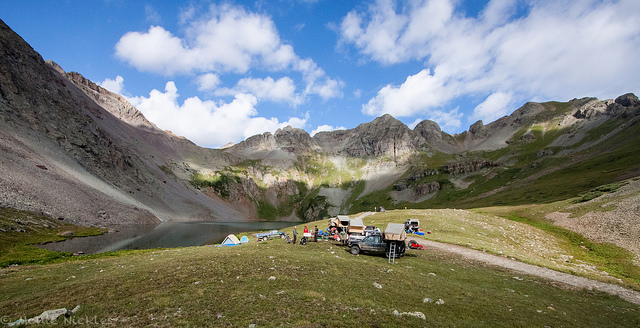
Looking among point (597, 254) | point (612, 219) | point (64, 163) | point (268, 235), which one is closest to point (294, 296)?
point (268, 235)

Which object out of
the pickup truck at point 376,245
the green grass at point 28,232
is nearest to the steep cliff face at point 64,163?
the green grass at point 28,232

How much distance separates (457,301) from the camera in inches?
608

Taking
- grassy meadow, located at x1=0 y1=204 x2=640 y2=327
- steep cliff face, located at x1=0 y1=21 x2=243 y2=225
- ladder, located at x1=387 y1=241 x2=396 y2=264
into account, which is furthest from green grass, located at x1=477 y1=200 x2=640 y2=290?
steep cliff face, located at x1=0 y1=21 x2=243 y2=225

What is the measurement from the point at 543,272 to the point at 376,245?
15.5 meters

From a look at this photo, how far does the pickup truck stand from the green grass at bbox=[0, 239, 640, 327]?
17.9 ft

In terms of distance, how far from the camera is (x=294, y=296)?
14.1 meters

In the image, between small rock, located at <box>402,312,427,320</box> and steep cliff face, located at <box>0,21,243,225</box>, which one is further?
steep cliff face, located at <box>0,21,243,225</box>

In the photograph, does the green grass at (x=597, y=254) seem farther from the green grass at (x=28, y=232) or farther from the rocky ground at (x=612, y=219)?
the green grass at (x=28, y=232)

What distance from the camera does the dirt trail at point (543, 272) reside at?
2105 centimetres

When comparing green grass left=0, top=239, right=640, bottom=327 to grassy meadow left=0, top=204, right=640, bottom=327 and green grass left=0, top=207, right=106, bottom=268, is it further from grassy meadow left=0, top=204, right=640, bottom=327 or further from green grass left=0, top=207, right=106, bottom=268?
green grass left=0, top=207, right=106, bottom=268

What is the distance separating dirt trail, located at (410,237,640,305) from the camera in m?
21.0

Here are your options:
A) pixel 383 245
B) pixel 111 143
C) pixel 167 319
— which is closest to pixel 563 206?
pixel 383 245

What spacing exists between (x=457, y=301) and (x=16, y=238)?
67253 mm

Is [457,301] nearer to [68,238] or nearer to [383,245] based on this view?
[383,245]
